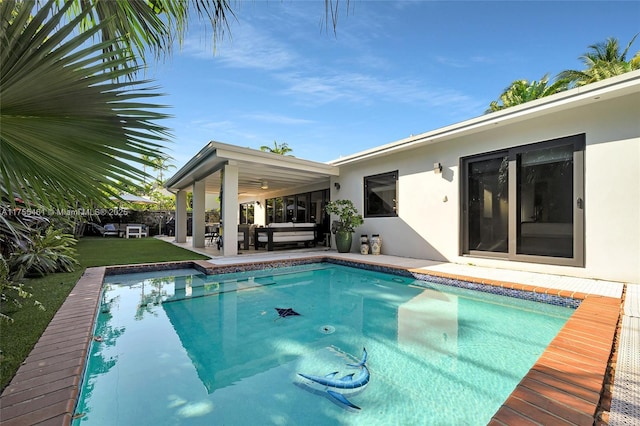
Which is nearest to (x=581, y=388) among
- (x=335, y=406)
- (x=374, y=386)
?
(x=374, y=386)

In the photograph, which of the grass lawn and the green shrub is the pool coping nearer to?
the grass lawn

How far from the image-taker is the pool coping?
157 centimetres

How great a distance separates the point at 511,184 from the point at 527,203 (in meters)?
0.51

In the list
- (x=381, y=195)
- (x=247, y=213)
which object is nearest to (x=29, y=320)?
(x=381, y=195)

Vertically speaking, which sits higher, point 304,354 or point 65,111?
point 65,111

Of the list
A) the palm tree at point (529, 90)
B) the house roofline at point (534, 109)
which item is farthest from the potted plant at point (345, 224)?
the palm tree at point (529, 90)

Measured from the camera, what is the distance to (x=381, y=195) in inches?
372

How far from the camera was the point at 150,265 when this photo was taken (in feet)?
23.0

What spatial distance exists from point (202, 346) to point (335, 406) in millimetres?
1789

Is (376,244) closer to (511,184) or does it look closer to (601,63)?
(511,184)

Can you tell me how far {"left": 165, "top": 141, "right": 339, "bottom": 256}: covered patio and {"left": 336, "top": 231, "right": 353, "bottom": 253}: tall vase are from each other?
7.66 feet

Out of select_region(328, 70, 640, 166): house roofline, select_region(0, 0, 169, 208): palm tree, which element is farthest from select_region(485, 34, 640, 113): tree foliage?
select_region(0, 0, 169, 208): palm tree

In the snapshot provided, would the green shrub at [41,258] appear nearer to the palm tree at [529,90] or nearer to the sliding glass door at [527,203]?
the sliding glass door at [527,203]

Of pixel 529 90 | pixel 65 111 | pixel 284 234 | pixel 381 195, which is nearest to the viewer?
pixel 65 111
